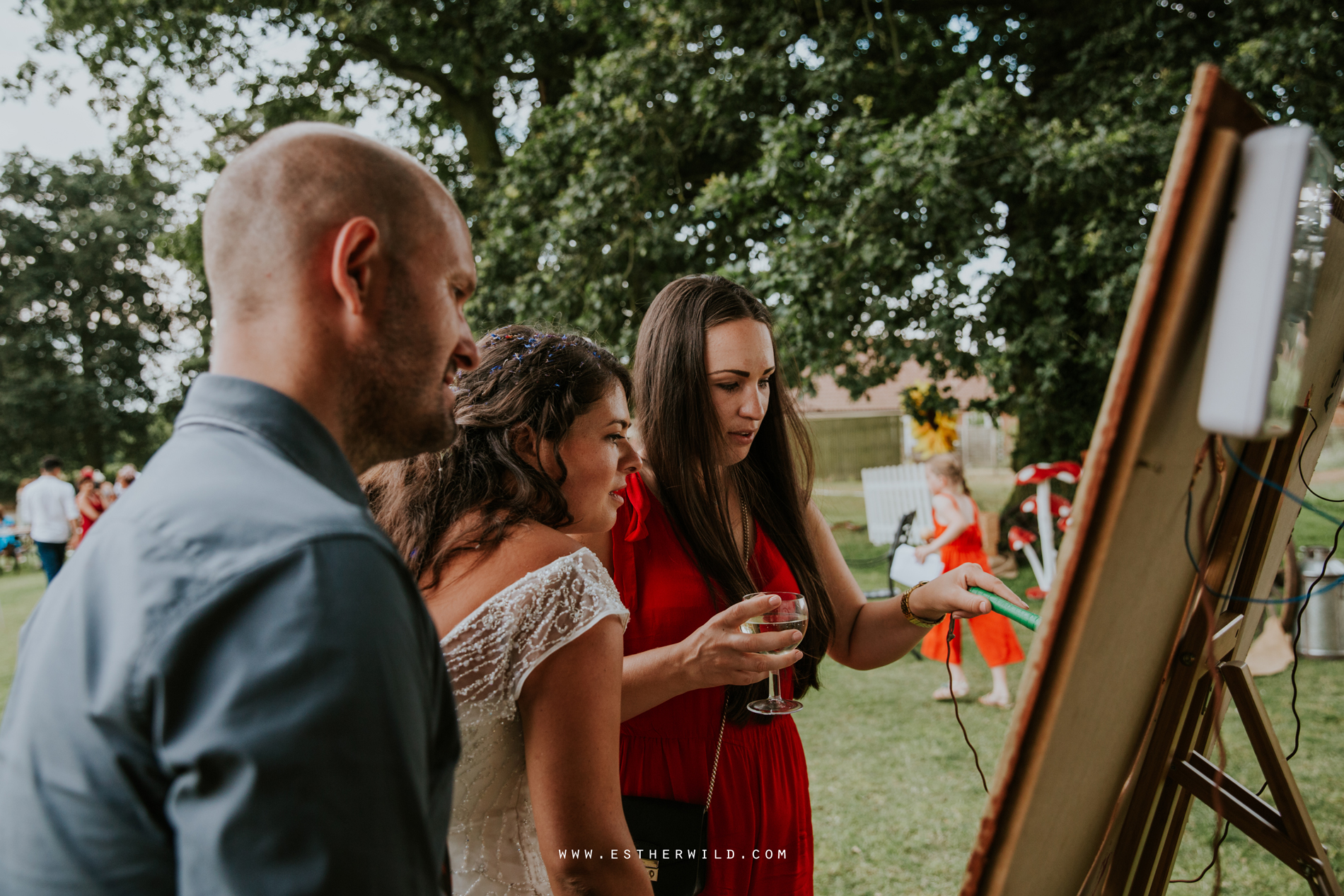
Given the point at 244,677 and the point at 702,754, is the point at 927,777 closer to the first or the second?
the point at 702,754

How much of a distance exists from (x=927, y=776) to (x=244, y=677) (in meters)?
4.46

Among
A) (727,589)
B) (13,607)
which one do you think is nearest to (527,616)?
(727,589)

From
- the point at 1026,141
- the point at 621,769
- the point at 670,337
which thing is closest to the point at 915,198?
the point at 1026,141

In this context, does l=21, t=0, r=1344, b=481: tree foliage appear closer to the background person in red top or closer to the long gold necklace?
the long gold necklace

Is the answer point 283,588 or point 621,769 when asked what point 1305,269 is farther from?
point 621,769

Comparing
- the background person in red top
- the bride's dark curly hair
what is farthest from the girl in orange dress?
the background person in red top

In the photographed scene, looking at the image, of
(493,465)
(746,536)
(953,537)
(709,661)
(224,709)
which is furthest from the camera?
(953,537)

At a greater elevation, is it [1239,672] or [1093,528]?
[1093,528]

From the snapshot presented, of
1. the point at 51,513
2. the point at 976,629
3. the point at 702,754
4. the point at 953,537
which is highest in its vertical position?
the point at 702,754

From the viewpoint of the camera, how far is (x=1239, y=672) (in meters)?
1.39

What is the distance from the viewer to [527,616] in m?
1.37

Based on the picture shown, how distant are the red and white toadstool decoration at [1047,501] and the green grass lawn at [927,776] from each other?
4.07ft

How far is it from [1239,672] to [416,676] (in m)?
1.31

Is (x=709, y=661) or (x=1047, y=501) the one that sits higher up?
(x=709, y=661)
